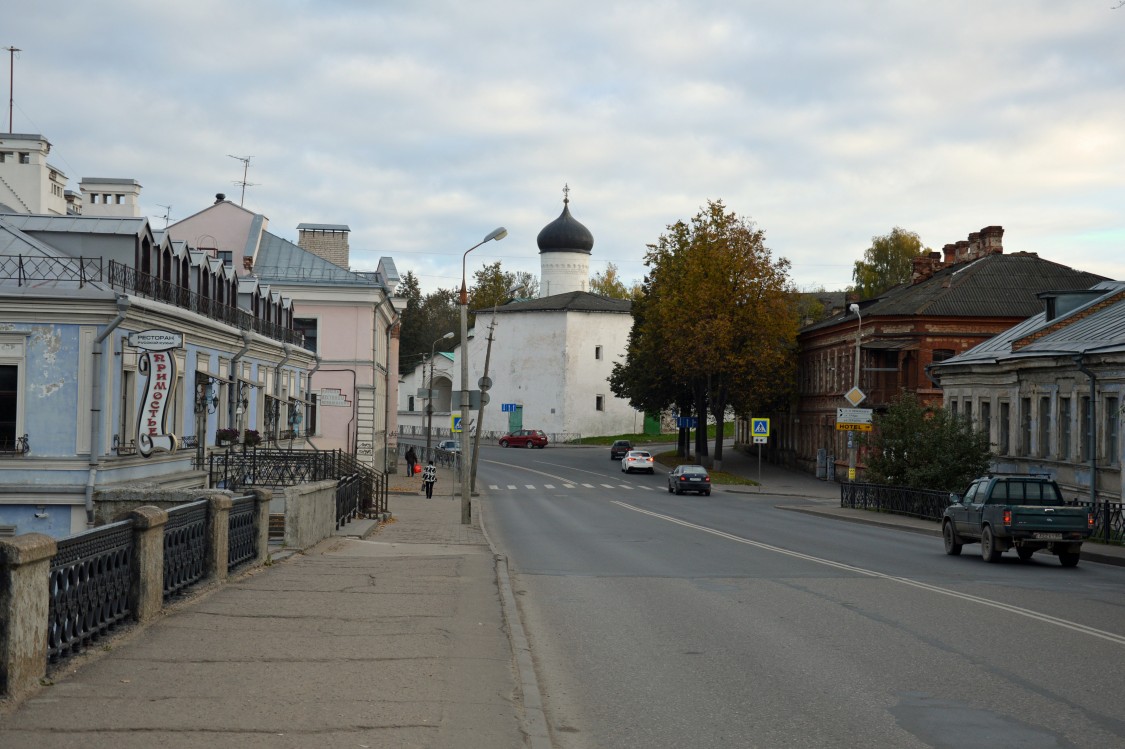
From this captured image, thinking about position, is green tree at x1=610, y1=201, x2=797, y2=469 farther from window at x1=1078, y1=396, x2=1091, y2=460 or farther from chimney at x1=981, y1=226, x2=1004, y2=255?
window at x1=1078, y1=396, x2=1091, y2=460

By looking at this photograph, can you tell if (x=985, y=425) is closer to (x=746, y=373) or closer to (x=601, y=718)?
(x=746, y=373)

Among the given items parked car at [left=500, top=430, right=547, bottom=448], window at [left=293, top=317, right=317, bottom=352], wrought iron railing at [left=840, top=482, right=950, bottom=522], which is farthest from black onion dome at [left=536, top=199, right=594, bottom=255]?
wrought iron railing at [left=840, top=482, right=950, bottom=522]

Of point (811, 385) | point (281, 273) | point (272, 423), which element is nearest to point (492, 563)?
point (272, 423)

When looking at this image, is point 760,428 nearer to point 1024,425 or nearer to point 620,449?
point 1024,425

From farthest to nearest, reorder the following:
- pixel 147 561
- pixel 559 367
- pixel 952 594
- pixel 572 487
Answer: pixel 559 367
pixel 572 487
pixel 952 594
pixel 147 561

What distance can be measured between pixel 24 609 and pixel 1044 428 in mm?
35258

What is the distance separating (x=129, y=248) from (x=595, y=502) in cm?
2413

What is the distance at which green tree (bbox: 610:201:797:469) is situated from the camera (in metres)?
64.0

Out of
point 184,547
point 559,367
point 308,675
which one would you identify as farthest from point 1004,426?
point 559,367

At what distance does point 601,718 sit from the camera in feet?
27.5

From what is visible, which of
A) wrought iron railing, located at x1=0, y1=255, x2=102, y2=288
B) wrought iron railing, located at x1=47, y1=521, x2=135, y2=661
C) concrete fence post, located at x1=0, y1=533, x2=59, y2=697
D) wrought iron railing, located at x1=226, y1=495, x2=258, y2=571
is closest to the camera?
concrete fence post, located at x1=0, y1=533, x2=59, y2=697

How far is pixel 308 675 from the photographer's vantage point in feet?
28.9

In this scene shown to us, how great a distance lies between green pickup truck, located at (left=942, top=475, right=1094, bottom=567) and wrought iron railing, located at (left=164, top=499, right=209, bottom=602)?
47.4 ft

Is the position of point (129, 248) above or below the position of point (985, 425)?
above
